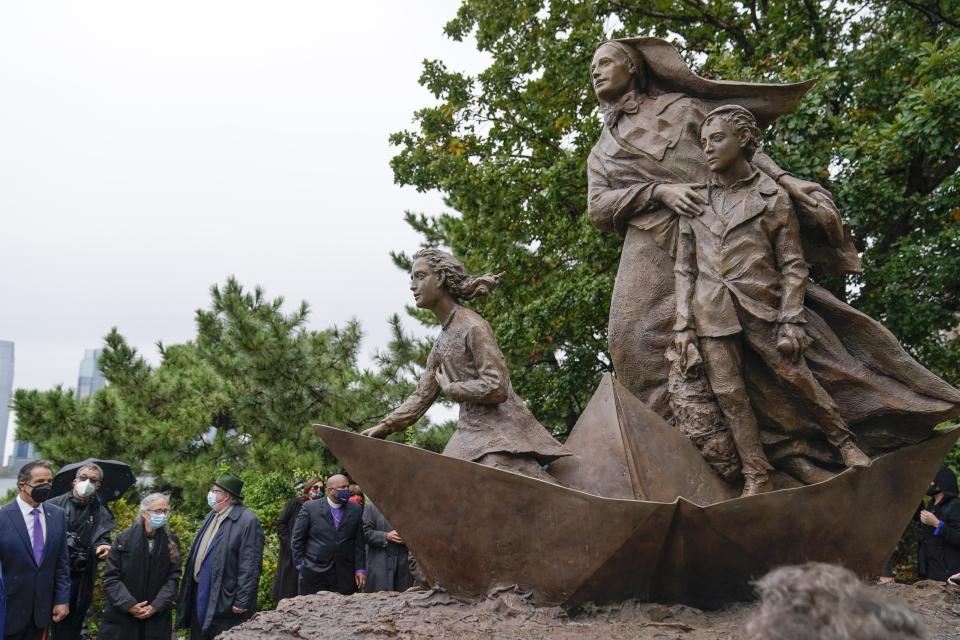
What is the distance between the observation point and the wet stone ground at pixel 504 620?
10.9 ft

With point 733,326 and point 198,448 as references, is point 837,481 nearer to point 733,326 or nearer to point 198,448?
point 733,326

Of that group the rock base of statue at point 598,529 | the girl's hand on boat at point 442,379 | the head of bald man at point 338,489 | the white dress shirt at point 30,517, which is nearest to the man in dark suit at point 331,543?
the head of bald man at point 338,489

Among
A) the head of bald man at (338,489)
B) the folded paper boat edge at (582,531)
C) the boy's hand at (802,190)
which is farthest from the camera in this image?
the head of bald man at (338,489)

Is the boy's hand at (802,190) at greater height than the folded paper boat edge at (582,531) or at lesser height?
greater

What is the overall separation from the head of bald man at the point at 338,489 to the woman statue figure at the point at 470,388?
A: 2.82m

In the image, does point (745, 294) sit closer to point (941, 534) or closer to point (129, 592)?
point (941, 534)

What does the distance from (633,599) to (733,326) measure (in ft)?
4.50

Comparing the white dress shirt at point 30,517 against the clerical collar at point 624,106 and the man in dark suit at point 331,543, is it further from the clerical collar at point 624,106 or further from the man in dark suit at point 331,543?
the clerical collar at point 624,106

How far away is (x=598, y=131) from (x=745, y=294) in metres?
6.68

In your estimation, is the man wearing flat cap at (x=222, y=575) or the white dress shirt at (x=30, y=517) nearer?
the white dress shirt at (x=30, y=517)

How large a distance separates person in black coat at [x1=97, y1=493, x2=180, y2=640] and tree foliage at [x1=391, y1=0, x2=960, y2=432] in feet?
16.0

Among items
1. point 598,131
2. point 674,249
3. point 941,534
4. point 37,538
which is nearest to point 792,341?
point 674,249

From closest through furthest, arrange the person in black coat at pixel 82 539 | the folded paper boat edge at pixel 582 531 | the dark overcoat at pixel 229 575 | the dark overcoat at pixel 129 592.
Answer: the folded paper boat edge at pixel 582 531 < the dark overcoat at pixel 129 592 < the dark overcoat at pixel 229 575 < the person in black coat at pixel 82 539

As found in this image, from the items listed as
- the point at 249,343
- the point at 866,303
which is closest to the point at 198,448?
the point at 249,343
